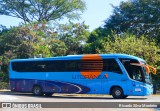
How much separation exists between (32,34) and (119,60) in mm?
19097

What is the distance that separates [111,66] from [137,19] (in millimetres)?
24237

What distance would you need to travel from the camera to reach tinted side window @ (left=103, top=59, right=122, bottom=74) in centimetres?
2278

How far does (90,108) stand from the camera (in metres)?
13.3

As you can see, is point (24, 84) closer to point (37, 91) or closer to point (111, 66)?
point (37, 91)

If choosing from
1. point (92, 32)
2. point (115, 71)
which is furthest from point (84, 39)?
point (115, 71)

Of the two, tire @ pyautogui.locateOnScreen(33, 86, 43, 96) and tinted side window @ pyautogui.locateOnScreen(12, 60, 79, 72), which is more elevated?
tinted side window @ pyautogui.locateOnScreen(12, 60, 79, 72)

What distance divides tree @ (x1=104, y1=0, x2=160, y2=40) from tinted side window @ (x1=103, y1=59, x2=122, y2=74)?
21.2 m

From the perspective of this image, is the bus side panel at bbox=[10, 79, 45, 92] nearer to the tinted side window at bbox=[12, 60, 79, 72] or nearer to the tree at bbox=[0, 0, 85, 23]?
the tinted side window at bbox=[12, 60, 79, 72]

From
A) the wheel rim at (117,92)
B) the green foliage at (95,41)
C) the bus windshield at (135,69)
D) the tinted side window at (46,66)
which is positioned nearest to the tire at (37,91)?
the tinted side window at (46,66)

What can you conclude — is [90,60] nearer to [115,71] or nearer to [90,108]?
[115,71]

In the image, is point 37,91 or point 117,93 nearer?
point 117,93

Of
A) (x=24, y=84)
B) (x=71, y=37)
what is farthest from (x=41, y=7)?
(x=24, y=84)

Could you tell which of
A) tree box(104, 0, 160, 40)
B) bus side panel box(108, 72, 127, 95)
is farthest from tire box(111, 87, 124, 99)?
tree box(104, 0, 160, 40)

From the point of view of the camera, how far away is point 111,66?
75.5ft
